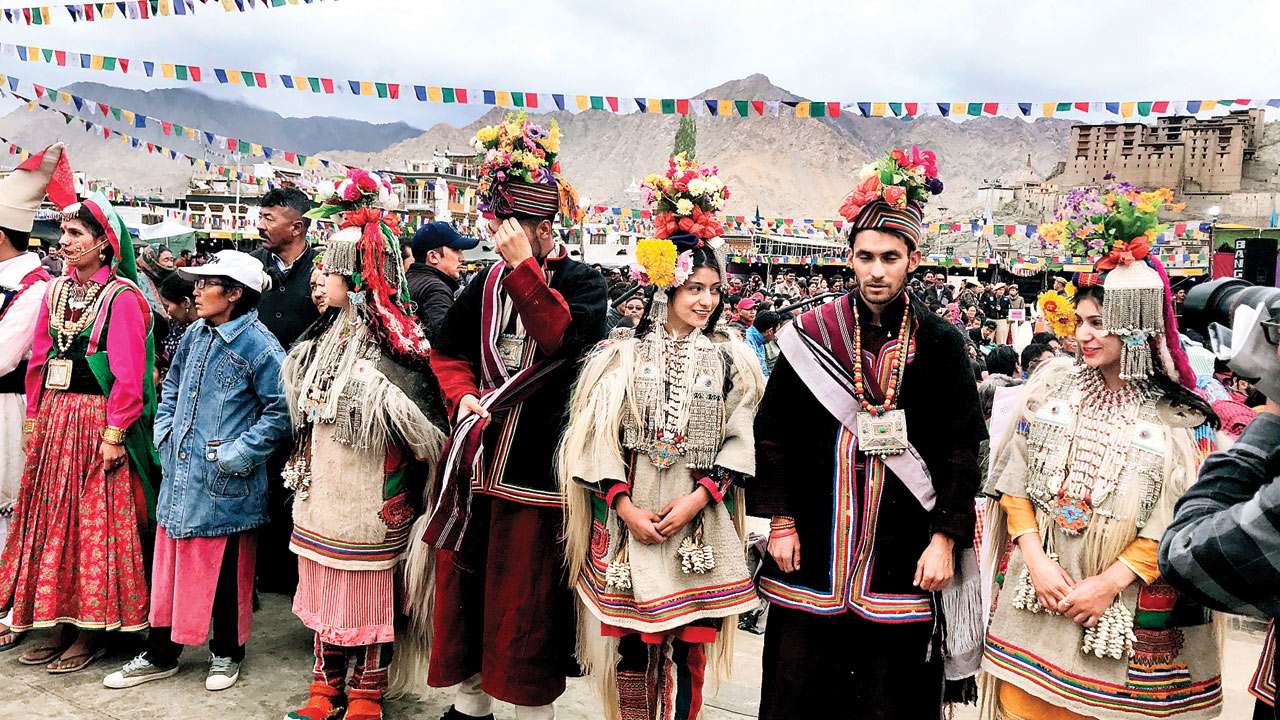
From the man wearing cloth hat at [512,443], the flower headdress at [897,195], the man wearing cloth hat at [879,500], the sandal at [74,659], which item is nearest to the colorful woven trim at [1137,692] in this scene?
the man wearing cloth hat at [879,500]

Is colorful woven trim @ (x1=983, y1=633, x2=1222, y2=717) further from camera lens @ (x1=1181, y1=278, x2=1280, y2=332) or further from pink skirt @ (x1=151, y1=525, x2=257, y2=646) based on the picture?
pink skirt @ (x1=151, y1=525, x2=257, y2=646)

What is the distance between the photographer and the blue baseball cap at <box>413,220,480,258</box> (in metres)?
5.35

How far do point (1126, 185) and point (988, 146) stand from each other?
197 meters

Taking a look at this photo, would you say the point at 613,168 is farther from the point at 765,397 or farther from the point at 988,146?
the point at 765,397

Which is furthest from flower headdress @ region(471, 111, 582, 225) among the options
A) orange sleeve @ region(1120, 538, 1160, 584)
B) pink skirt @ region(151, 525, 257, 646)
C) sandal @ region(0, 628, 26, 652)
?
sandal @ region(0, 628, 26, 652)

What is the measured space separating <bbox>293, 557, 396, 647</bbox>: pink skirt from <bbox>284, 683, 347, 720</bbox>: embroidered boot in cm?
21

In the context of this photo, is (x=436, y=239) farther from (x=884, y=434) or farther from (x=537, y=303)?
(x=884, y=434)

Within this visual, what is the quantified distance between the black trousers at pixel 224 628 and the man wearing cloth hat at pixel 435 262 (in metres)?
1.64

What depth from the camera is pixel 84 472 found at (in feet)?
13.9

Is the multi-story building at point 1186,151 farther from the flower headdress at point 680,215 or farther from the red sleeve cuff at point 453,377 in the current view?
the red sleeve cuff at point 453,377

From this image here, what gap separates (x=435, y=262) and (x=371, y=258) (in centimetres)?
162

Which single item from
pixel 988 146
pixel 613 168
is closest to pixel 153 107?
pixel 613 168

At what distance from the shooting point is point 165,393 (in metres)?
4.11

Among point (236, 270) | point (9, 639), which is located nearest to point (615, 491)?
point (236, 270)
